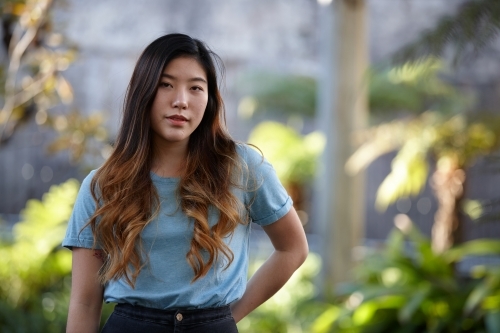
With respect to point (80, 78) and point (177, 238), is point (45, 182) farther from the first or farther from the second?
point (177, 238)

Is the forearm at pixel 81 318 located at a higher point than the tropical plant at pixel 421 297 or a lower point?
higher

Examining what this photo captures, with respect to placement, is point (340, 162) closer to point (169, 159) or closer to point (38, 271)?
point (38, 271)

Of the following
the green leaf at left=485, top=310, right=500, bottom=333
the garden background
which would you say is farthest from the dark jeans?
the green leaf at left=485, top=310, right=500, bottom=333

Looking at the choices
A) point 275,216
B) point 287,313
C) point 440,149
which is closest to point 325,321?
point 287,313

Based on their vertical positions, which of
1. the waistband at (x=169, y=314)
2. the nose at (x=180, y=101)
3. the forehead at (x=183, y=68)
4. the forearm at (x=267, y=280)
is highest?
the forehead at (x=183, y=68)

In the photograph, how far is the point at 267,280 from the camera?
238cm

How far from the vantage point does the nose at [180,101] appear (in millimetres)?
2111

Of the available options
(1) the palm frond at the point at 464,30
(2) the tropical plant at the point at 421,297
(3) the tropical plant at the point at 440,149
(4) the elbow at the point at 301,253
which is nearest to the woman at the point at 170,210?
(4) the elbow at the point at 301,253

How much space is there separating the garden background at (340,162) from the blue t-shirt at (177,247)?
390 millimetres

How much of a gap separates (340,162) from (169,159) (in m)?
4.43

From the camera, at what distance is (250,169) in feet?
7.33

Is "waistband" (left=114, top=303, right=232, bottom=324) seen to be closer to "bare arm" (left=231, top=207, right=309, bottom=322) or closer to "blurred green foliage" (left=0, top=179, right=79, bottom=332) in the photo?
"bare arm" (left=231, top=207, right=309, bottom=322)

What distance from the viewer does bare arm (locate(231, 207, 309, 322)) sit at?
234 cm

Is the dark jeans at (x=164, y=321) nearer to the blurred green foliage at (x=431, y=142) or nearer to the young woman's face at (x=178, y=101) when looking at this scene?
the young woman's face at (x=178, y=101)
